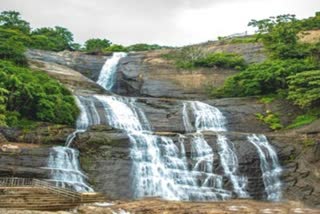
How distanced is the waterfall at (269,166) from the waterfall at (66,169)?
9.79m

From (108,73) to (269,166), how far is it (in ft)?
85.0

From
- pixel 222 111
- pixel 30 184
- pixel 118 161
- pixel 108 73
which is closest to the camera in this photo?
pixel 30 184

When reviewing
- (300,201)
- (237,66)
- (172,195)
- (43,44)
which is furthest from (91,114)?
(43,44)

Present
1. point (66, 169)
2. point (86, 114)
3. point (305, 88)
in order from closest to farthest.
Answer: point (66, 169), point (86, 114), point (305, 88)

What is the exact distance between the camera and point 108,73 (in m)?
49.8

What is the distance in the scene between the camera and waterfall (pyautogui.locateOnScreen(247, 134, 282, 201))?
86.0 feet

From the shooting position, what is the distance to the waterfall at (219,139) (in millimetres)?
26516

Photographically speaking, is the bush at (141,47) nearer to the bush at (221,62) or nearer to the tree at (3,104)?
the bush at (221,62)

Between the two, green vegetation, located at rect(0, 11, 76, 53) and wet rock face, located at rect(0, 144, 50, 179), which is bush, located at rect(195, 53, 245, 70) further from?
wet rock face, located at rect(0, 144, 50, 179)

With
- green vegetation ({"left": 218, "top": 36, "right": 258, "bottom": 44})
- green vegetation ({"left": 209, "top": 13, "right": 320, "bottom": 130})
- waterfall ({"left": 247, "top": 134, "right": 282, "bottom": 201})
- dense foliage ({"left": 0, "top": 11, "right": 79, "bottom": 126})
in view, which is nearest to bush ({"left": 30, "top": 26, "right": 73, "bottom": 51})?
green vegetation ({"left": 218, "top": 36, "right": 258, "bottom": 44})

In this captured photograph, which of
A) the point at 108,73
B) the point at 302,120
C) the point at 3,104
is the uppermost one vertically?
the point at 108,73

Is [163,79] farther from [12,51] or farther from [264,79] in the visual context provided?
[12,51]

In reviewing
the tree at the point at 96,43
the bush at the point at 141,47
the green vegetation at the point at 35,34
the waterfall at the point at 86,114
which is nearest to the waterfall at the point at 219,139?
the waterfall at the point at 86,114

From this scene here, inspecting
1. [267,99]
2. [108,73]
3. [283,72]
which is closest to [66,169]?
[267,99]
